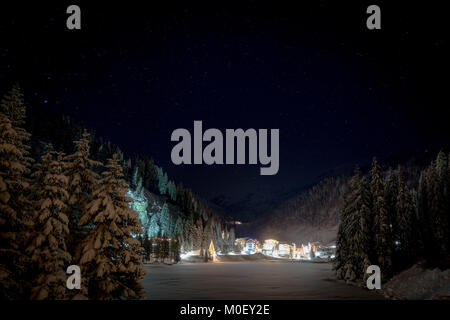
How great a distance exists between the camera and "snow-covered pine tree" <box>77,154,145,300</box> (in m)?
21.4

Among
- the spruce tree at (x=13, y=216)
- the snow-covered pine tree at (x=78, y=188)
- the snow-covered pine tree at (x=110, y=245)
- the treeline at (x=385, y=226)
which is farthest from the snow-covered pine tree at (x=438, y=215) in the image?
the spruce tree at (x=13, y=216)

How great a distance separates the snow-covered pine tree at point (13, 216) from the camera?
61.2 ft

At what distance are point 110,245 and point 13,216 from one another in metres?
5.88

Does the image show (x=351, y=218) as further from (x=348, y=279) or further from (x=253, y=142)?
(x=253, y=142)

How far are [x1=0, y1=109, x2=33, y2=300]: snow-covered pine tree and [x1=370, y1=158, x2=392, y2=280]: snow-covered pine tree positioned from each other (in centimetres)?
4430

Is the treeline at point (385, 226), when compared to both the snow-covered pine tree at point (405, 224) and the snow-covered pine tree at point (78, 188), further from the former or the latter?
the snow-covered pine tree at point (78, 188)

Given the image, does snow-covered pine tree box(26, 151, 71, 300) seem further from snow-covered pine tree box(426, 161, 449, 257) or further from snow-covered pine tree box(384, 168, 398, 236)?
snow-covered pine tree box(426, 161, 449, 257)

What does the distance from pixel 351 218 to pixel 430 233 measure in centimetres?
2892

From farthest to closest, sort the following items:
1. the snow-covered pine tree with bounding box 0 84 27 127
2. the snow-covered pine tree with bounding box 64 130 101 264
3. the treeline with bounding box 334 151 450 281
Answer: the treeline with bounding box 334 151 450 281 < the snow-covered pine tree with bounding box 64 130 101 264 < the snow-covered pine tree with bounding box 0 84 27 127

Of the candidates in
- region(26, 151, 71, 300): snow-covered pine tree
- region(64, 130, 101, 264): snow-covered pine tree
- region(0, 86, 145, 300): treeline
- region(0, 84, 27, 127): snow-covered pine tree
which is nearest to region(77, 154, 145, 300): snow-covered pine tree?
region(0, 86, 145, 300): treeline

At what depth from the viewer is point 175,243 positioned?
143875mm

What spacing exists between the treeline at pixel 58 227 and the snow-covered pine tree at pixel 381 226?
39463mm

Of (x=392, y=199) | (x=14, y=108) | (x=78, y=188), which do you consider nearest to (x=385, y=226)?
(x=392, y=199)
